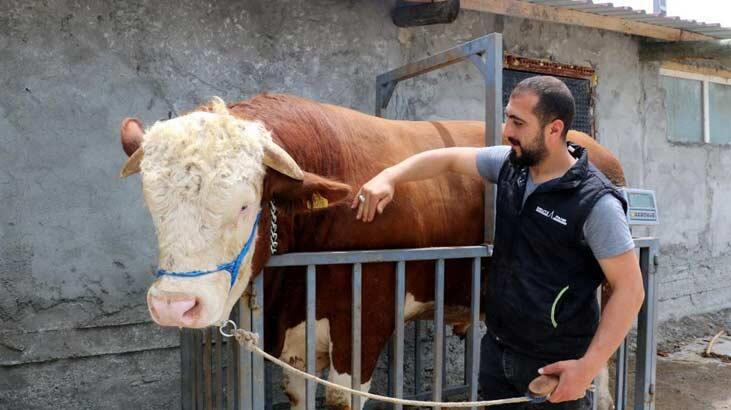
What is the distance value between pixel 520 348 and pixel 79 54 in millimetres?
2947

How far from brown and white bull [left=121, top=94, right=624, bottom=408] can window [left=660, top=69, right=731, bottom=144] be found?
352 centimetres

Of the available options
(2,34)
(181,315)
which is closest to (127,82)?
(2,34)

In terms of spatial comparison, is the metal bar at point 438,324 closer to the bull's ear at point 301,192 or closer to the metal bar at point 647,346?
the bull's ear at point 301,192

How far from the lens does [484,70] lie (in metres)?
2.90

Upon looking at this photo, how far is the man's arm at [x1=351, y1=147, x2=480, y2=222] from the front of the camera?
2.43 m

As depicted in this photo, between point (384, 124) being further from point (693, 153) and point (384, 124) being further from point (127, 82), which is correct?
point (693, 153)

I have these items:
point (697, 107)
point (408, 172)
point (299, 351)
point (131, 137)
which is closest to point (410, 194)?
point (408, 172)

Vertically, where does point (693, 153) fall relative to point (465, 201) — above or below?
above

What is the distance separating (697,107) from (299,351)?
627 centimetres

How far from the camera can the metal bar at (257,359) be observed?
6.93 ft

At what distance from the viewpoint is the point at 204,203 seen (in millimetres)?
1950

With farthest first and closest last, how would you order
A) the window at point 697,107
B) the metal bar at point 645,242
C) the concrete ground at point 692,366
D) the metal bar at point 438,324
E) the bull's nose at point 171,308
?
1. the window at point 697,107
2. the concrete ground at point 692,366
3. the metal bar at point 645,242
4. the metal bar at point 438,324
5. the bull's nose at point 171,308

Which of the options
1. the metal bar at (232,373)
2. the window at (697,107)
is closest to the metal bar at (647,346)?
the metal bar at (232,373)

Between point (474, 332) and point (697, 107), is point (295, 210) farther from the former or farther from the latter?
point (697, 107)
